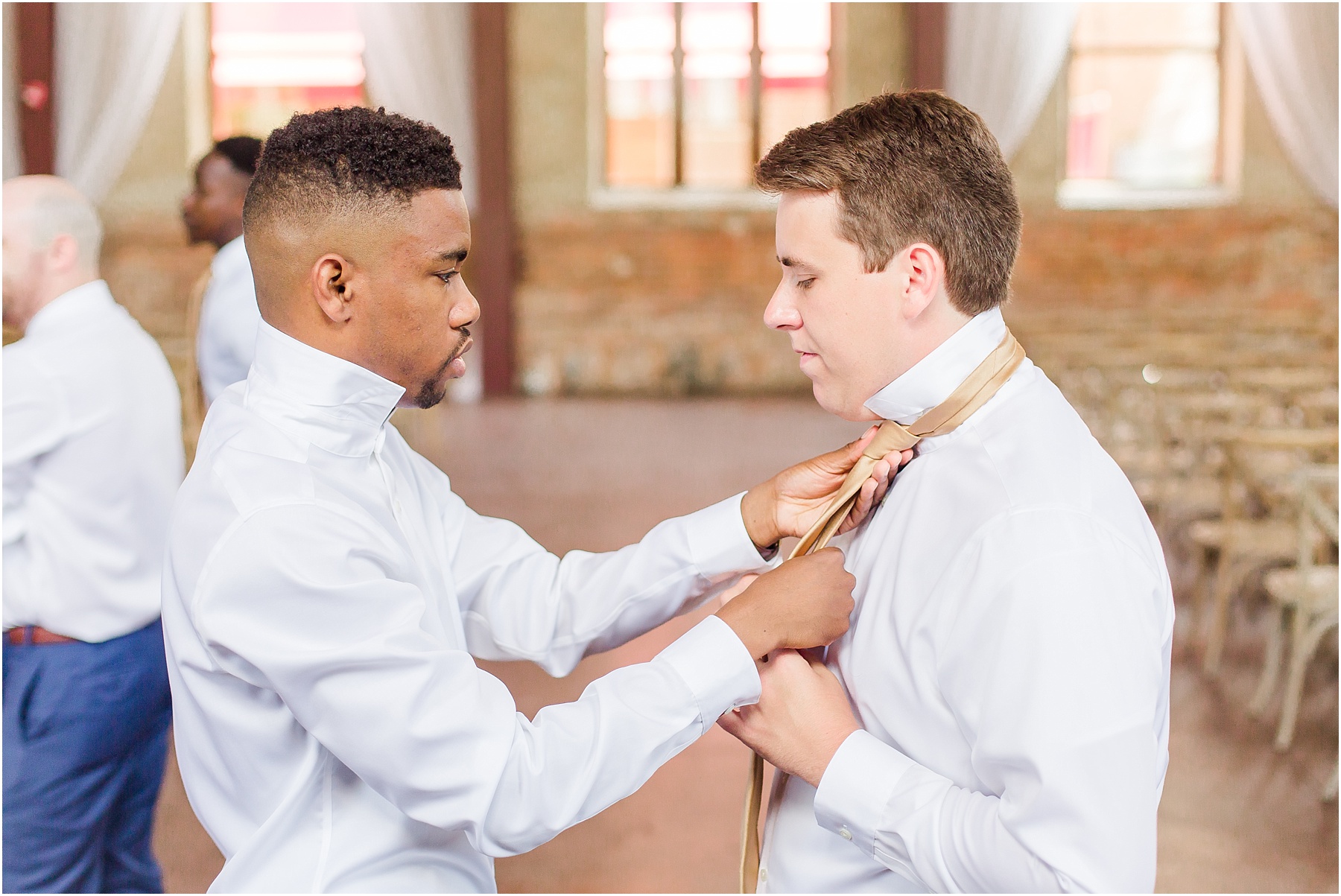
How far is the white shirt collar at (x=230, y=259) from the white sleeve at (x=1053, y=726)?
8.20 feet

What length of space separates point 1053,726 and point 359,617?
0.68m

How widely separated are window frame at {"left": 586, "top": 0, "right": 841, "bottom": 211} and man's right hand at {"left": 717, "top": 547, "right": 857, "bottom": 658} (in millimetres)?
10101

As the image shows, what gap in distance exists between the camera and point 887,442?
54.3 inches

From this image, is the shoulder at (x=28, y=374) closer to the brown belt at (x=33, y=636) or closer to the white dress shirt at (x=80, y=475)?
the white dress shirt at (x=80, y=475)

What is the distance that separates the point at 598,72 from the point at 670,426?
393 centimetres

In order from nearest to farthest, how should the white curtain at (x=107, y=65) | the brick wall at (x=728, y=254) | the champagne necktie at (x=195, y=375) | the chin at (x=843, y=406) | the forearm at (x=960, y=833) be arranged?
the forearm at (x=960, y=833)
the chin at (x=843, y=406)
the champagne necktie at (x=195, y=375)
the white curtain at (x=107, y=65)
the brick wall at (x=728, y=254)

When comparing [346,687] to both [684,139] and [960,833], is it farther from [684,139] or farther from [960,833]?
[684,139]

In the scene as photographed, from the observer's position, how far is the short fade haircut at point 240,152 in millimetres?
3328

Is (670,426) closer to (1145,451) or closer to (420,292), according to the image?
(1145,451)

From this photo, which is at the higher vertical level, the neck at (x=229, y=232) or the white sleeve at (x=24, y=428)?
the neck at (x=229, y=232)

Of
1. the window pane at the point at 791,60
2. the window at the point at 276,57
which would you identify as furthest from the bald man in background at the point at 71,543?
the window at the point at 276,57

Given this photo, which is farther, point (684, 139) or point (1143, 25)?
point (1143, 25)

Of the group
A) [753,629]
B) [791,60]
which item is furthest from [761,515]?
[791,60]

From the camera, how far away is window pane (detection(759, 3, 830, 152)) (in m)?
11.2
